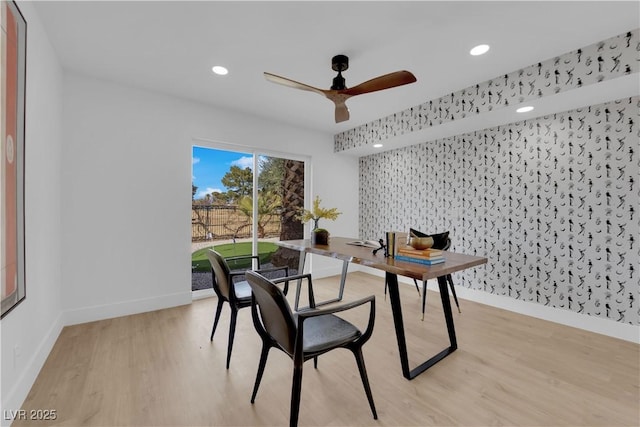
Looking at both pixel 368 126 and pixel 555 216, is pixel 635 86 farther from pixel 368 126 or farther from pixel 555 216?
pixel 368 126

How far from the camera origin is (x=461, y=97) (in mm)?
3090

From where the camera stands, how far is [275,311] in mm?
1404

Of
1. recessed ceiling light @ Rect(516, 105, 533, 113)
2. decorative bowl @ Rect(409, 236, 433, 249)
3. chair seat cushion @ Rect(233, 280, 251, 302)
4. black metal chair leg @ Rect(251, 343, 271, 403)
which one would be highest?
recessed ceiling light @ Rect(516, 105, 533, 113)

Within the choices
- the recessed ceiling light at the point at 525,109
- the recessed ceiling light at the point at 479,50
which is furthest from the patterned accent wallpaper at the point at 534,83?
the recessed ceiling light at the point at 479,50

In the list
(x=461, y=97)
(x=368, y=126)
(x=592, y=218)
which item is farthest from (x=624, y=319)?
(x=368, y=126)

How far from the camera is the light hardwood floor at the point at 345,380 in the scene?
160 centimetres

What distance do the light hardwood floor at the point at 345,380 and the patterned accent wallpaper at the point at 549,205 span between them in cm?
51

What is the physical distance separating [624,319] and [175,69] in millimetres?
4800

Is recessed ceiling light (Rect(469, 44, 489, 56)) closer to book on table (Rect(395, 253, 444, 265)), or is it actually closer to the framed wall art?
book on table (Rect(395, 253, 444, 265))

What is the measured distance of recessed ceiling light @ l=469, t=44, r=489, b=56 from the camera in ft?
7.50

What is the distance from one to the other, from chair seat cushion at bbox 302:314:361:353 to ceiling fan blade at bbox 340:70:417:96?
171 cm

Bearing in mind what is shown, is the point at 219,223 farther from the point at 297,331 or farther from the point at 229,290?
the point at 297,331

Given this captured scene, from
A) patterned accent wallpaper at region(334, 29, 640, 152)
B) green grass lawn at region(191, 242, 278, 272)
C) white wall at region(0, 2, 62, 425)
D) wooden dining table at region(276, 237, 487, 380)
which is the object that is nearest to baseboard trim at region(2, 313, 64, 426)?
white wall at region(0, 2, 62, 425)

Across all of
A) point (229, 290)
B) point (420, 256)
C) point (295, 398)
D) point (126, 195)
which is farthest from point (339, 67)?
point (126, 195)
